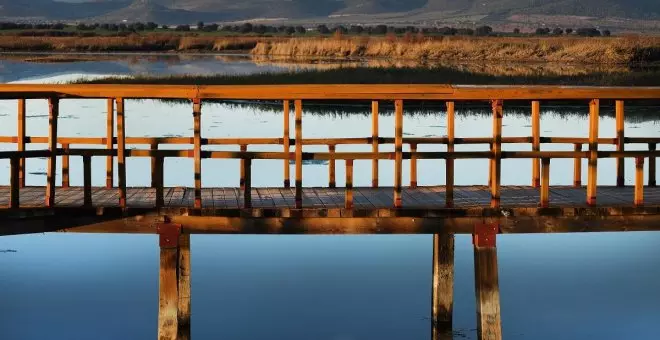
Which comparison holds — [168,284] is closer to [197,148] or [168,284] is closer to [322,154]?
[197,148]

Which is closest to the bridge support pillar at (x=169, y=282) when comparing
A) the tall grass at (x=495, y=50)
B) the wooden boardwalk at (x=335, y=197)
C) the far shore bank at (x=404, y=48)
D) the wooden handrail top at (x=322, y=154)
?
the wooden boardwalk at (x=335, y=197)

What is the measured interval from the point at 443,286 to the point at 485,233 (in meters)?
1.94

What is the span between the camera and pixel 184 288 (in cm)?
1669

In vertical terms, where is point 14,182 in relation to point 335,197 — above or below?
above

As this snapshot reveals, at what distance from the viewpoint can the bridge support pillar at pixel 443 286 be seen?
17609mm

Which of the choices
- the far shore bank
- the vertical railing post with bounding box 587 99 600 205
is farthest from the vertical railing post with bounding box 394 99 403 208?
the far shore bank

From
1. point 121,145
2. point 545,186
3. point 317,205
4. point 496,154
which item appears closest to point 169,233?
point 121,145

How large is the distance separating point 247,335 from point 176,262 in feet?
8.53

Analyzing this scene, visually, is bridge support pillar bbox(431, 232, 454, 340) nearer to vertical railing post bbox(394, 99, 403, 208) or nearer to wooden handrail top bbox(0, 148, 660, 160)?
vertical railing post bbox(394, 99, 403, 208)

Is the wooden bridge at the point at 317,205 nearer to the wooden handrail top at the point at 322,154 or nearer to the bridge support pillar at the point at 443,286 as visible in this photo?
the wooden handrail top at the point at 322,154

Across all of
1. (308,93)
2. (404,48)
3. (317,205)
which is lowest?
(317,205)

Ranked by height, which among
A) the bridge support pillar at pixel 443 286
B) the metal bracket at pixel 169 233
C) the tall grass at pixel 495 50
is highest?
the tall grass at pixel 495 50

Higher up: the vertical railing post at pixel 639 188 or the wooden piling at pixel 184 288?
the vertical railing post at pixel 639 188

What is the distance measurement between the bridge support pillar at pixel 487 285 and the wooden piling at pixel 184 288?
342cm
